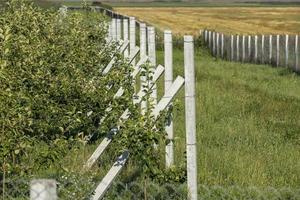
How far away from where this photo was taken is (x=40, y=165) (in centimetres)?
586

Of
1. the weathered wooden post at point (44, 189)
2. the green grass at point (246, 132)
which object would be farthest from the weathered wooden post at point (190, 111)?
the weathered wooden post at point (44, 189)

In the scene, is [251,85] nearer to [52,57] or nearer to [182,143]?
[182,143]

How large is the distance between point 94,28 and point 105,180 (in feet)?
21.9

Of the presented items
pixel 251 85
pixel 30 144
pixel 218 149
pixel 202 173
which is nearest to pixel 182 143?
pixel 218 149

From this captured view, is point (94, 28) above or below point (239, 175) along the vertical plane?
above

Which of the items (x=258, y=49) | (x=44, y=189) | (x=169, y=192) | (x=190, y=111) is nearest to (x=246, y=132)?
(x=169, y=192)

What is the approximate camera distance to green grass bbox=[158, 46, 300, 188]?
25.1 feet

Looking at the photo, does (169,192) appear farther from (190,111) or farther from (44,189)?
(44,189)

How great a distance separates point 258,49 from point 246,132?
17.6m

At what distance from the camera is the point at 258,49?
90.4 ft

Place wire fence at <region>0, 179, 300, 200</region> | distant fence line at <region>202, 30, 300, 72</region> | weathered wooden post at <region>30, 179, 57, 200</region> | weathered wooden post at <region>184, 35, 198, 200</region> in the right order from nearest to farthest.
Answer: weathered wooden post at <region>30, 179, 57, 200</region>, weathered wooden post at <region>184, 35, 198, 200</region>, wire fence at <region>0, 179, 300, 200</region>, distant fence line at <region>202, 30, 300, 72</region>

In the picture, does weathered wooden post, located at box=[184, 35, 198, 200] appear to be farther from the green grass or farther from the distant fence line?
the distant fence line

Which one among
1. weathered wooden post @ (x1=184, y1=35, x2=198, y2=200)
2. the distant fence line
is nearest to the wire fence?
weathered wooden post @ (x1=184, y1=35, x2=198, y2=200)

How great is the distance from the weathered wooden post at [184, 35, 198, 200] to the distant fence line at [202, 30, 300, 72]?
17.1 meters
